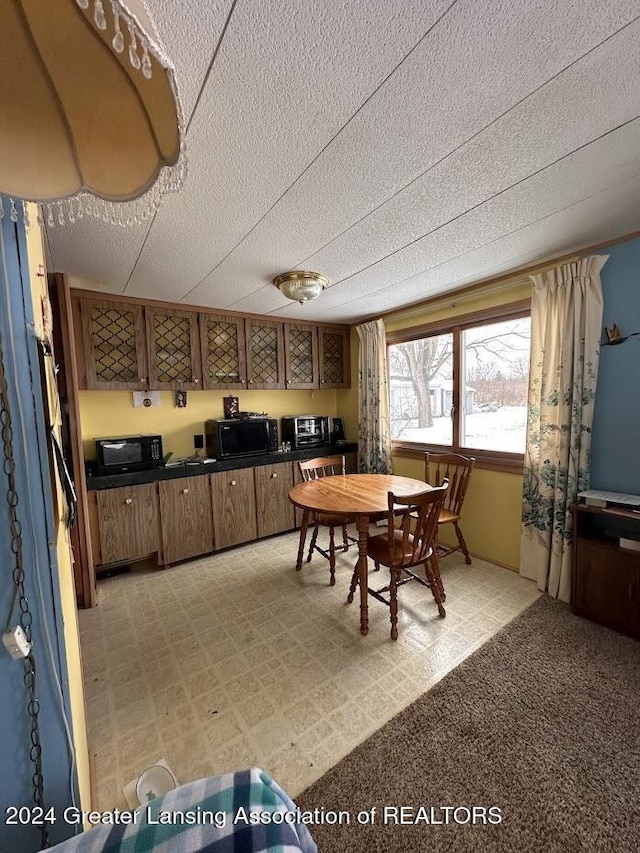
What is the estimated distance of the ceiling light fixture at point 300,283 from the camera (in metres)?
2.37

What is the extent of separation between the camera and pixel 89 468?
278cm

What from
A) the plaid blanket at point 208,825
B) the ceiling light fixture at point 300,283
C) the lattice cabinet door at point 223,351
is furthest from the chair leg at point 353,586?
the lattice cabinet door at point 223,351

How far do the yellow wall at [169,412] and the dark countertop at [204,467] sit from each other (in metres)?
0.46

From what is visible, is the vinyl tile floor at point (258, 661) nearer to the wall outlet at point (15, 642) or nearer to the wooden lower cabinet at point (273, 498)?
the wooden lower cabinet at point (273, 498)

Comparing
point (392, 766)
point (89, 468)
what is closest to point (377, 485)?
point (392, 766)

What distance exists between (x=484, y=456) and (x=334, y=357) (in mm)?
2069

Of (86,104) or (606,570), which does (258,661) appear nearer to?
(606,570)

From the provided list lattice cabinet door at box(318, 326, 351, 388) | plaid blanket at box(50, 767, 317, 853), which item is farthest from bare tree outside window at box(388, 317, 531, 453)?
plaid blanket at box(50, 767, 317, 853)

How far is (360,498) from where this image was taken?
2338 millimetres

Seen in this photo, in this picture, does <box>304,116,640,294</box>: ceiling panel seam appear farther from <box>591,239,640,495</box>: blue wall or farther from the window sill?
the window sill

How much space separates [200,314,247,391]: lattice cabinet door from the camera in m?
3.24

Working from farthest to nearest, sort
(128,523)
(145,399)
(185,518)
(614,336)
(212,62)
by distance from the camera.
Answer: (145,399) < (185,518) < (128,523) < (614,336) < (212,62)

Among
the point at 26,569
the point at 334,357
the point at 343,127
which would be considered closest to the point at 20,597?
the point at 26,569

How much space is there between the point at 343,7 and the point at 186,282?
2.06 meters
